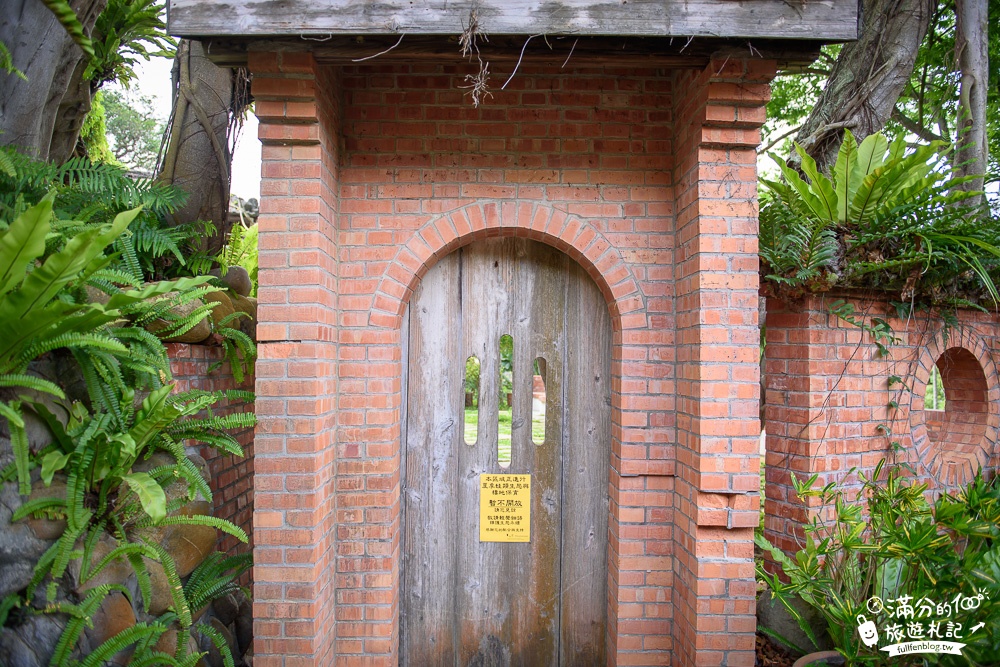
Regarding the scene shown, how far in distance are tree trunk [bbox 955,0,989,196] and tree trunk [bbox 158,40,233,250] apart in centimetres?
601

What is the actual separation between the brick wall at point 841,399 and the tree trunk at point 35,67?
4424 mm

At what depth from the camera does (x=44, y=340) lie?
218 cm

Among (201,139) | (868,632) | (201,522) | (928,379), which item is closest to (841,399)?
(928,379)

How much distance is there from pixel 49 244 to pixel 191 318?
0.63 metres

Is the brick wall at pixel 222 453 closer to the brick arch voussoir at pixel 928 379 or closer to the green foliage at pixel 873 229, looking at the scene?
the green foliage at pixel 873 229

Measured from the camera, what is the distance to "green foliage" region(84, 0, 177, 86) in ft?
12.8

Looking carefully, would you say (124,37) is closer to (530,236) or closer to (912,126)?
(530,236)

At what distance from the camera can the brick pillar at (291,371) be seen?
271 centimetres

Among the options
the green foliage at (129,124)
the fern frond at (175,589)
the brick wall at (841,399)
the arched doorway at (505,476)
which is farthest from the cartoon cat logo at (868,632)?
the green foliage at (129,124)

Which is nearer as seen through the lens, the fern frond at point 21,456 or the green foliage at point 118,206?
the fern frond at point 21,456

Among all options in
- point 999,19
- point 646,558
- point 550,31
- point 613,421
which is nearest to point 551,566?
point 646,558

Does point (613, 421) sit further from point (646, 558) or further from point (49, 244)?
point (49, 244)

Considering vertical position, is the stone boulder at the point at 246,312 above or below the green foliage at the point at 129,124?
below

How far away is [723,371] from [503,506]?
4.93 feet
